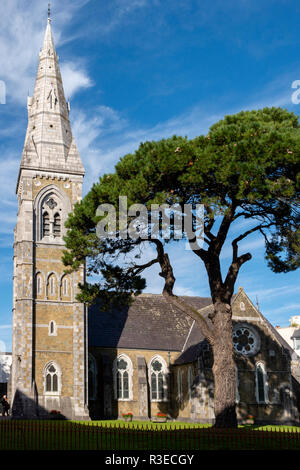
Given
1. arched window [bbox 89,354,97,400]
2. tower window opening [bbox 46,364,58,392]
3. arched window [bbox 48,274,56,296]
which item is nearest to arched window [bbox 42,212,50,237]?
arched window [bbox 48,274,56,296]

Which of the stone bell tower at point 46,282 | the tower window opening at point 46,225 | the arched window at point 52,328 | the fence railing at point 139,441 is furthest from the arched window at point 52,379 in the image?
the fence railing at point 139,441

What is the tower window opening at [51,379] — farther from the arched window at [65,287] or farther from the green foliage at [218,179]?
the green foliage at [218,179]

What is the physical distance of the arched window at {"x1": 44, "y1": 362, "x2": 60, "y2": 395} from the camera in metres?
39.6

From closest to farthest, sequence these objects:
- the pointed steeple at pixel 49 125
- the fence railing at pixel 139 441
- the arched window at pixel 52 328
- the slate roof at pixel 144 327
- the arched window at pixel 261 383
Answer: the fence railing at pixel 139 441 → the arched window at pixel 52 328 → the arched window at pixel 261 383 → the pointed steeple at pixel 49 125 → the slate roof at pixel 144 327

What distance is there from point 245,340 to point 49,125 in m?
23.0

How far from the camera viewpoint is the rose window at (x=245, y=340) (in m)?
43.1

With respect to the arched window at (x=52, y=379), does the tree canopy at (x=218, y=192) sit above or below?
above

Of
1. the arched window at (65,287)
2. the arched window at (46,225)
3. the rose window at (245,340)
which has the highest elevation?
the arched window at (46,225)

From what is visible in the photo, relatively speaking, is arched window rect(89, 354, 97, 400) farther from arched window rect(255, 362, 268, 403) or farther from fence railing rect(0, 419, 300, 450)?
fence railing rect(0, 419, 300, 450)

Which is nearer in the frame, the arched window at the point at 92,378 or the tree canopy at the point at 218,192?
the tree canopy at the point at 218,192

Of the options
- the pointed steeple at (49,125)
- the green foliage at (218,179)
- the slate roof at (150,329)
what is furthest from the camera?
the slate roof at (150,329)

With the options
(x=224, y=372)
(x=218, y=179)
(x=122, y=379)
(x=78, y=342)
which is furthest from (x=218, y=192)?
(x=122, y=379)

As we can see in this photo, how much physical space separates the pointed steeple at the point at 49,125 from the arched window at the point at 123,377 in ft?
50.6
